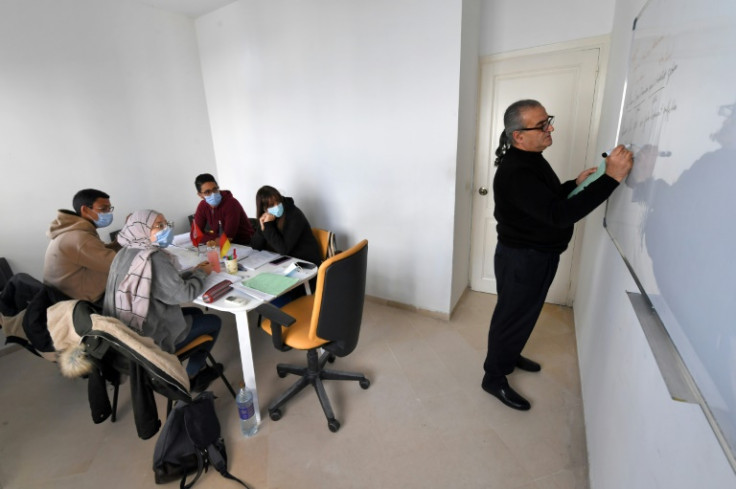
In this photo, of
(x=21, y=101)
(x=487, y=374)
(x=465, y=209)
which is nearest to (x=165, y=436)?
(x=487, y=374)

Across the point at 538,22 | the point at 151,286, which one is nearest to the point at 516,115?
the point at 538,22

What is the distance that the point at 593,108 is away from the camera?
2.52 meters

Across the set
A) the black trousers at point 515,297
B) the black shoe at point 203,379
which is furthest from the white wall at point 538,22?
the black shoe at point 203,379

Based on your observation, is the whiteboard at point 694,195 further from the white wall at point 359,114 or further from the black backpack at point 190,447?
the black backpack at point 190,447

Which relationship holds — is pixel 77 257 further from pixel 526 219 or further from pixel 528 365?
pixel 528 365

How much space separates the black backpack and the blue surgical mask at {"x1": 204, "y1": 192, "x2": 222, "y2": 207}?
5.47 feet

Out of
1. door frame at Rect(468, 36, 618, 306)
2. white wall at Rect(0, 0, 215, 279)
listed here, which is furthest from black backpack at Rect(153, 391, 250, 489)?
door frame at Rect(468, 36, 618, 306)

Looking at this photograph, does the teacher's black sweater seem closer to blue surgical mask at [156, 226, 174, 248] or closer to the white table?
the white table

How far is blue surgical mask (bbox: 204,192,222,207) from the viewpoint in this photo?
2758mm

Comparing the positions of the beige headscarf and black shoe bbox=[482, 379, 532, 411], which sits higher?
the beige headscarf

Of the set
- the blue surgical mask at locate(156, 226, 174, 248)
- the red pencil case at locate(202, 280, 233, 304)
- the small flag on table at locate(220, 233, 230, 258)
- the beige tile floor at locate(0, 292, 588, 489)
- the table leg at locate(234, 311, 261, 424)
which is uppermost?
the blue surgical mask at locate(156, 226, 174, 248)

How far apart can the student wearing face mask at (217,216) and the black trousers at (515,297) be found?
7.11 ft

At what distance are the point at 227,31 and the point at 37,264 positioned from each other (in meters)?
2.79

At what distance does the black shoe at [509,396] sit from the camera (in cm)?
190
